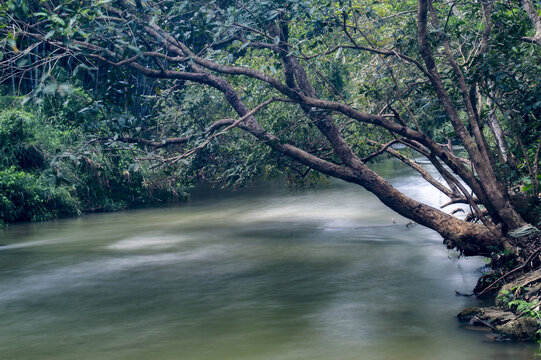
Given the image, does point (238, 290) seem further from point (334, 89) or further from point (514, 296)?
point (514, 296)

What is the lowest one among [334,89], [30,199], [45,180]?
[30,199]

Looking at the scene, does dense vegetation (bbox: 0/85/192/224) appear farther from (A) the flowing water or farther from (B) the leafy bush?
(A) the flowing water

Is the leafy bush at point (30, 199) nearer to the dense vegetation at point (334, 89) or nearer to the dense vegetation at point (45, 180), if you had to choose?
the dense vegetation at point (45, 180)

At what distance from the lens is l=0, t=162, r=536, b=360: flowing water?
22.5 feet

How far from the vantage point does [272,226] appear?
1544cm

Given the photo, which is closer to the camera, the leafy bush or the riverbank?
the riverbank

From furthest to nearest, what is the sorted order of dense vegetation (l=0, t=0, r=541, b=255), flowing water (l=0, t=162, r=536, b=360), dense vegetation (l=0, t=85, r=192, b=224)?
1. dense vegetation (l=0, t=85, r=192, b=224)
2. dense vegetation (l=0, t=0, r=541, b=255)
3. flowing water (l=0, t=162, r=536, b=360)

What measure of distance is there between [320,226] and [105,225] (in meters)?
5.75

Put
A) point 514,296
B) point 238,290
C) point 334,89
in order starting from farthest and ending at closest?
point 334,89 < point 238,290 < point 514,296

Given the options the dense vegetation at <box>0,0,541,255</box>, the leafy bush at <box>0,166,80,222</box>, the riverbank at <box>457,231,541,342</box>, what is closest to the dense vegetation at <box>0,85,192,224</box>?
the leafy bush at <box>0,166,80,222</box>

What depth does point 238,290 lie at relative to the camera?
939cm

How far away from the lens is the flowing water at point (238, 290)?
687cm

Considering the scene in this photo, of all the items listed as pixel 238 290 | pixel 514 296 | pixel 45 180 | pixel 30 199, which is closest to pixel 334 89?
pixel 238 290

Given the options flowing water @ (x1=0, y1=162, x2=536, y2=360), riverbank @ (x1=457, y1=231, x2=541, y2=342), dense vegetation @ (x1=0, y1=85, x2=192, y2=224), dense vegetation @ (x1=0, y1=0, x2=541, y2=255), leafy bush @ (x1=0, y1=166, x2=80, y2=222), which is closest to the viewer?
riverbank @ (x1=457, y1=231, x2=541, y2=342)
